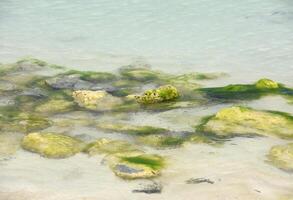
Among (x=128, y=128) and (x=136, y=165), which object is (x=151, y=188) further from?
(x=128, y=128)

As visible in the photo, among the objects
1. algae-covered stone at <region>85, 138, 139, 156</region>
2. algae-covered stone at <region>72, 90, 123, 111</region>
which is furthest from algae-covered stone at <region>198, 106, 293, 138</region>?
algae-covered stone at <region>72, 90, 123, 111</region>

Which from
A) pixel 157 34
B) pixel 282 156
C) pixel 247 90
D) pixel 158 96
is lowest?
pixel 282 156

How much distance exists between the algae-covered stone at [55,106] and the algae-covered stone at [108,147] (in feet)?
9.07

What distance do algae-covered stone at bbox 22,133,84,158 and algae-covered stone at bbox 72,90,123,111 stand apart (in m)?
2.37

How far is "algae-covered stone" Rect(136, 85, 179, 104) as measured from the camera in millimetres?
14328

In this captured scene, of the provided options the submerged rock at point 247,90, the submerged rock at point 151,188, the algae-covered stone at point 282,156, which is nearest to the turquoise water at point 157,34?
the submerged rock at point 247,90

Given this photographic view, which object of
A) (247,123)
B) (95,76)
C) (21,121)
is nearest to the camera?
(247,123)

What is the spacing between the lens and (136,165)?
33.8 feet

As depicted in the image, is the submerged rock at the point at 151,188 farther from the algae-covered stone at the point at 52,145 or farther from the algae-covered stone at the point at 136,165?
the algae-covered stone at the point at 52,145

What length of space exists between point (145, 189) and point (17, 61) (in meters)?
11.5

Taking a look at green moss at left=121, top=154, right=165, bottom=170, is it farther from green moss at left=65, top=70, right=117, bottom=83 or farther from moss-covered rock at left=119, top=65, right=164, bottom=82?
green moss at left=65, top=70, right=117, bottom=83

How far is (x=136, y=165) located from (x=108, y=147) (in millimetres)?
1378

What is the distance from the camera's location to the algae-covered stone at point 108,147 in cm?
1127

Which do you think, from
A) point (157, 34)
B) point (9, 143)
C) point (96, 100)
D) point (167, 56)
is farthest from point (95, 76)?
point (157, 34)
